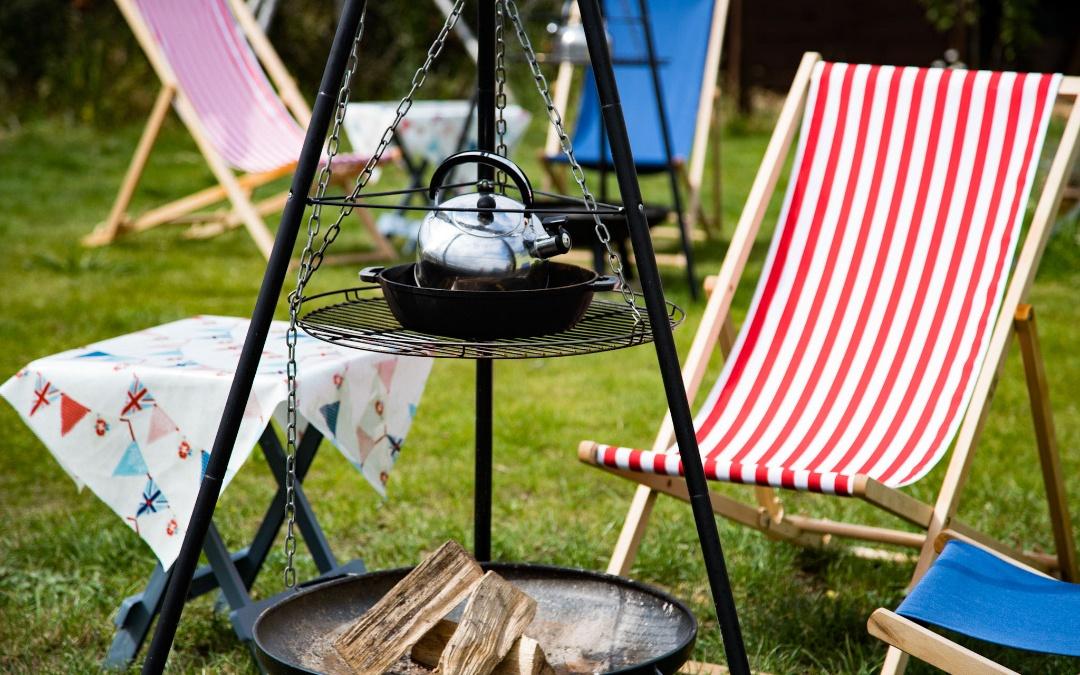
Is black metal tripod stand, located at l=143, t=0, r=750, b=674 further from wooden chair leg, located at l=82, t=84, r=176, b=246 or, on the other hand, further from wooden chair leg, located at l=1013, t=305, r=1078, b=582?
wooden chair leg, located at l=82, t=84, r=176, b=246

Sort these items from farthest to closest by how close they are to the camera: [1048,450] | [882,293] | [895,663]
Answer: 1. [882,293]
2. [1048,450]
3. [895,663]

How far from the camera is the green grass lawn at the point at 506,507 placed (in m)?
2.64

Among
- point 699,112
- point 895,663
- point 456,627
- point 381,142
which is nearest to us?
point 381,142

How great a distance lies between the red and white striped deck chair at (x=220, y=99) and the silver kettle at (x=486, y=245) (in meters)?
3.58

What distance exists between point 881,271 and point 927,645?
4.26 ft

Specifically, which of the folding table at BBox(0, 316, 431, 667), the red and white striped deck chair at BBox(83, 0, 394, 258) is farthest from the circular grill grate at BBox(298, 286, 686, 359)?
the red and white striped deck chair at BBox(83, 0, 394, 258)

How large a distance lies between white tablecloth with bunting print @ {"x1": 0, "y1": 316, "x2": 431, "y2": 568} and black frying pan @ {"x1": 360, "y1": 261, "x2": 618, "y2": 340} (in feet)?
1.44

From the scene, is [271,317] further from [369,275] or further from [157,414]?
[157,414]

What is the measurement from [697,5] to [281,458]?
195 inches

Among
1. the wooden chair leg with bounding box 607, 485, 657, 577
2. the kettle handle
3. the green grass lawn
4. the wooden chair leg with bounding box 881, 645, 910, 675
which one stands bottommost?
the green grass lawn

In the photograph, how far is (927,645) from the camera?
1.87 m

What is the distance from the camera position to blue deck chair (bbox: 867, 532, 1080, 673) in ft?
6.10

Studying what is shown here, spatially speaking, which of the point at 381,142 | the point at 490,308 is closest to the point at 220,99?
the point at 381,142

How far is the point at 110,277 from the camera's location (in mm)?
5859
